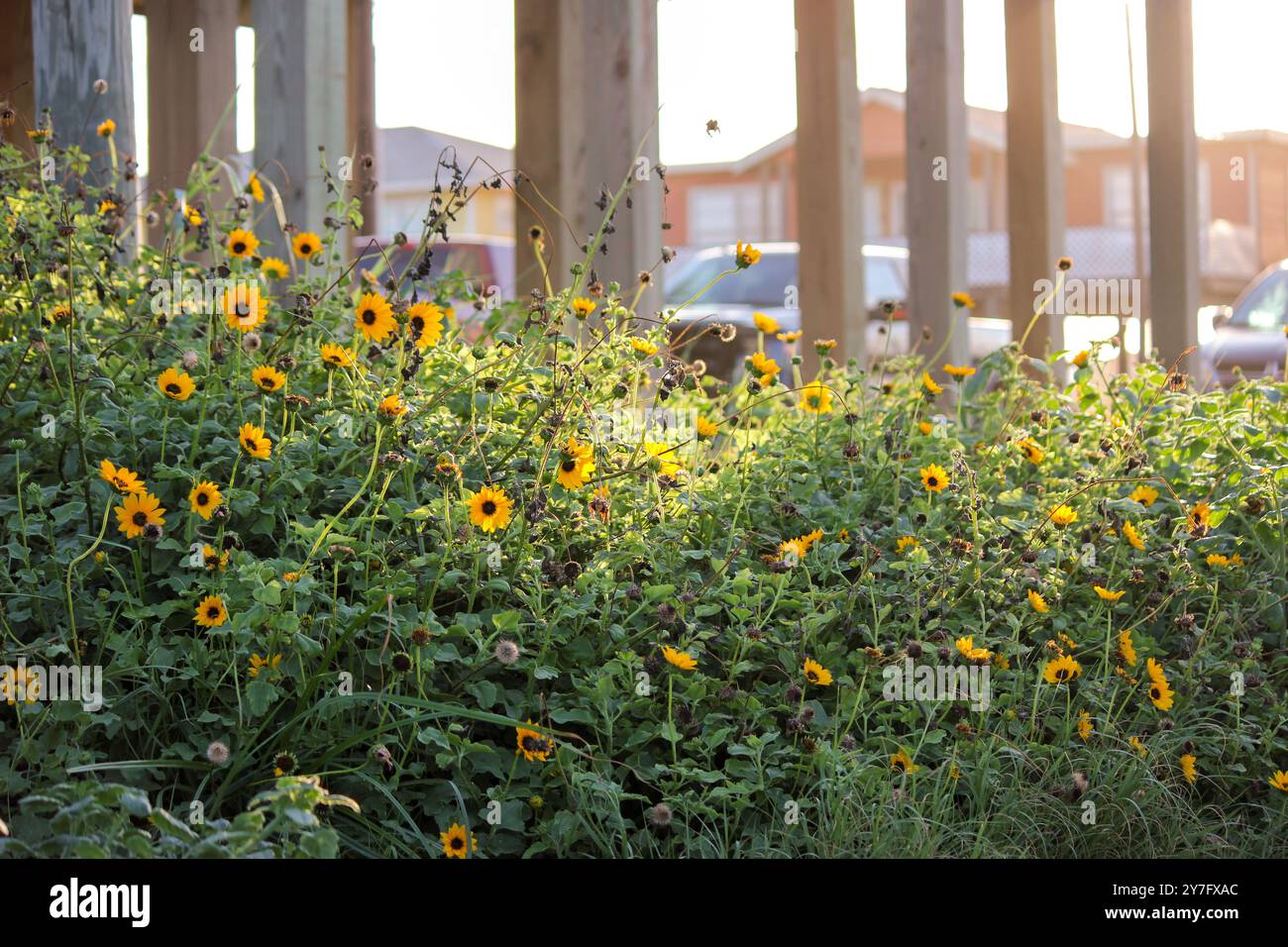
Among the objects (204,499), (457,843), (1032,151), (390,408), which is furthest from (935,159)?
(457,843)

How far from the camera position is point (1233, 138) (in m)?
33.9

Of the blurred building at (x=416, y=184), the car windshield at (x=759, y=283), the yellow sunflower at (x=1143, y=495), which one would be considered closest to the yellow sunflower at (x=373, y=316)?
the yellow sunflower at (x=1143, y=495)

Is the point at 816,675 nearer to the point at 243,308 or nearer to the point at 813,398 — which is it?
the point at 813,398

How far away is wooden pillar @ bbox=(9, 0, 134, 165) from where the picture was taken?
4.79 m

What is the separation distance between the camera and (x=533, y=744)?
2496 mm

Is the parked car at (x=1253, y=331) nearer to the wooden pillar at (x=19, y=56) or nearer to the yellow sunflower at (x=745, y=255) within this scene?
the wooden pillar at (x=19, y=56)

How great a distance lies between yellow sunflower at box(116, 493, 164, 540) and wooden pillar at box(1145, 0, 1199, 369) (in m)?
5.42

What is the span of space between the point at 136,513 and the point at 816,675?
1363mm

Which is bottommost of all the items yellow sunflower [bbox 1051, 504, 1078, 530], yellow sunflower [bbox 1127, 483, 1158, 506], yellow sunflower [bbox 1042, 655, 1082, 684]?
yellow sunflower [bbox 1042, 655, 1082, 684]

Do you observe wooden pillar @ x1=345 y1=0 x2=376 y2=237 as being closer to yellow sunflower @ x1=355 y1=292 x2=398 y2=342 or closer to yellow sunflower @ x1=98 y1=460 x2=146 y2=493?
yellow sunflower @ x1=355 y1=292 x2=398 y2=342

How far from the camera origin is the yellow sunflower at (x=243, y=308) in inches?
127

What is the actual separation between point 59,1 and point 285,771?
11.3 ft

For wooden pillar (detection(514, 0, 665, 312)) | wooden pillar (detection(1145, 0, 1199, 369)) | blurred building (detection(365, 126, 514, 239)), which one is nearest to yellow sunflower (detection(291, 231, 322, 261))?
wooden pillar (detection(514, 0, 665, 312))
